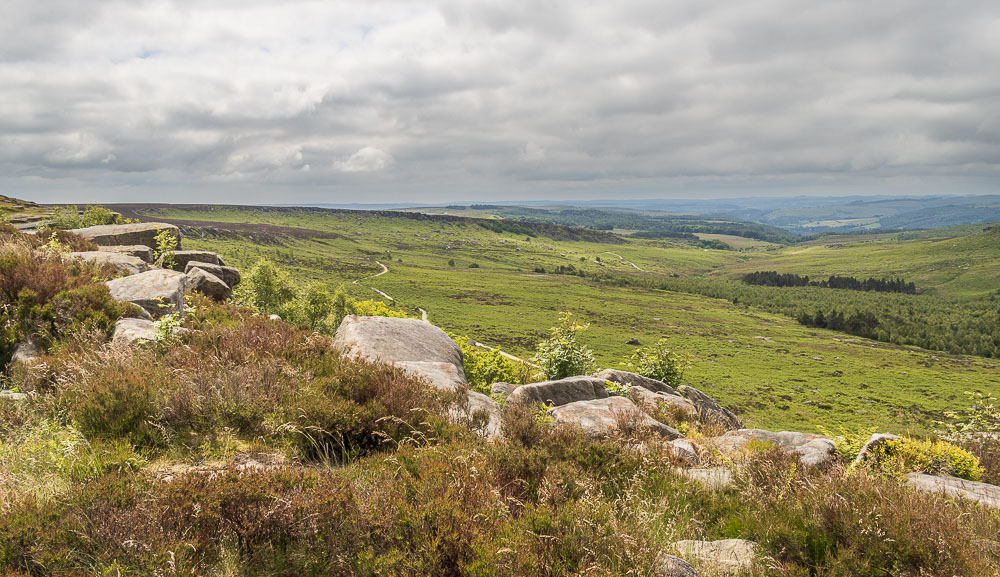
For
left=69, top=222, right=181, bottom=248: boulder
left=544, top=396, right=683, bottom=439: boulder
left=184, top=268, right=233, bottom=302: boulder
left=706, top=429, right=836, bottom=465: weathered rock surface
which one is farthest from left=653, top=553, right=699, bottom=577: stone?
left=69, top=222, right=181, bottom=248: boulder

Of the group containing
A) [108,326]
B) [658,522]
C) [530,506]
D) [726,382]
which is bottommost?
[726,382]

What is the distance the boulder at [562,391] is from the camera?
14.9m

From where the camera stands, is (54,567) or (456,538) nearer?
(54,567)

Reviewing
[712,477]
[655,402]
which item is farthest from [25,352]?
[655,402]

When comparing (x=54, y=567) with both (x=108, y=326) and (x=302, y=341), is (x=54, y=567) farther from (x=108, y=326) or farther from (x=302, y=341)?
(x=108, y=326)

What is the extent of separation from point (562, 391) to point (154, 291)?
14475mm

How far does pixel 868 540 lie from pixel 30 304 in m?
17.5

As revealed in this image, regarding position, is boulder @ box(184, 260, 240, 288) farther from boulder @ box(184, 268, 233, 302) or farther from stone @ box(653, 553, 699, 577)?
stone @ box(653, 553, 699, 577)

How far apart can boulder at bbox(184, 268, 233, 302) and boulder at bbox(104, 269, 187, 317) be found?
5.17 meters

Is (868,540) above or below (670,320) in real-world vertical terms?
above

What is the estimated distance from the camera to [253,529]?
4.50m

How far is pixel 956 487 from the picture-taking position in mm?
8117

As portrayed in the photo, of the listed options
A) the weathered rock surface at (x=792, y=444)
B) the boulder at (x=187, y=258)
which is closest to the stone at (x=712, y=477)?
the weathered rock surface at (x=792, y=444)

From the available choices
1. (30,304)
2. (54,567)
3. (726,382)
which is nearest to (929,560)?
(54,567)
